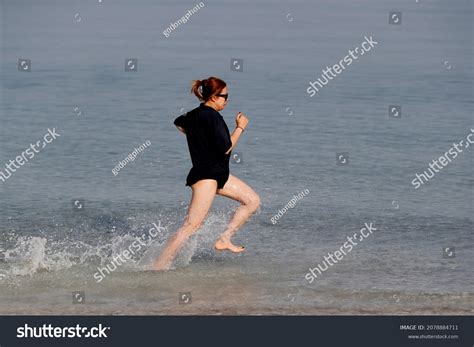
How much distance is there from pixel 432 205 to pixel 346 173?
1351 millimetres

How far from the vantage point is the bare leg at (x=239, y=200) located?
9812 millimetres

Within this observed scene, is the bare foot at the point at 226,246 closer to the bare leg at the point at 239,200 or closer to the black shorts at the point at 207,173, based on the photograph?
the bare leg at the point at 239,200

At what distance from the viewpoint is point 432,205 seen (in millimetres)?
11492

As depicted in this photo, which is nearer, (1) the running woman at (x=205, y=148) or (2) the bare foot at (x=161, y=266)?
(1) the running woman at (x=205, y=148)

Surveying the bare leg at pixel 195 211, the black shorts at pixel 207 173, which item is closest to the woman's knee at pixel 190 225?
the bare leg at pixel 195 211

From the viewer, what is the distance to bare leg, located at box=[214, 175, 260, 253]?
9.81 meters

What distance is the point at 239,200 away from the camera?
9.86 metres

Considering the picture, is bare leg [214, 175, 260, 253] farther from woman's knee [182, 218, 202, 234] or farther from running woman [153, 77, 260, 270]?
woman's knee [182, 218, 202, 234]

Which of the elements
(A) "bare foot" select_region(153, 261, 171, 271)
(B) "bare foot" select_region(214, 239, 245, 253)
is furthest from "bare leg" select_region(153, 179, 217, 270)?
(B) "bare foot" select_region(214, 239, 245, 253)

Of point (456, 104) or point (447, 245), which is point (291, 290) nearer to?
point (447, 245)

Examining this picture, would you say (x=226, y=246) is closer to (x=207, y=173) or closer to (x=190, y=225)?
(x=190, y=225)

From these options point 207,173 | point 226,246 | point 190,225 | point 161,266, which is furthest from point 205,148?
point 161,266

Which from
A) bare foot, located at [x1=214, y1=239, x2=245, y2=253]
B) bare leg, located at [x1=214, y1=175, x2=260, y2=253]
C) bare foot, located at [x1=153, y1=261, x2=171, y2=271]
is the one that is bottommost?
bare foot, located at [x1=153, y1=261, x2=171, y2=271]

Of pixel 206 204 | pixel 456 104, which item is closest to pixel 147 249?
pixel 206 204
